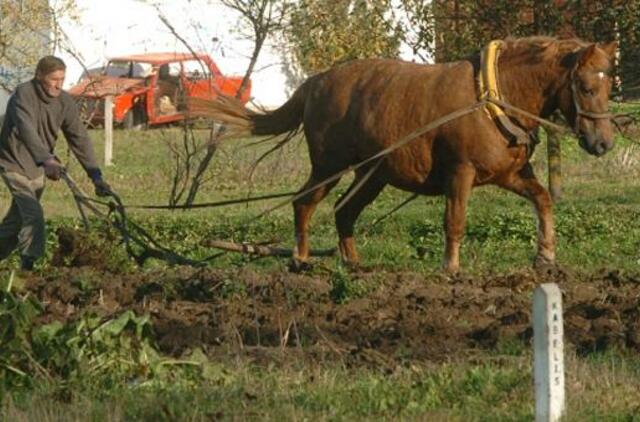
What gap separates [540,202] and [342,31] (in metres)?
6.10

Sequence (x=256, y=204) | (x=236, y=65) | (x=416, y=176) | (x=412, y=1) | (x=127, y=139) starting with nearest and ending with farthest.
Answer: (x=416, y=176)
(x=412, y=1)
(x=256, y=204)
(x=127, y=139)
(x=236, y=65)

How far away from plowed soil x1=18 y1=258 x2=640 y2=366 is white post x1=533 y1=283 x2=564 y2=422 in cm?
200

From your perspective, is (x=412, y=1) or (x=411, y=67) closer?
(x=411, y=67)

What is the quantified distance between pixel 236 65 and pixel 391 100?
25.6 meters

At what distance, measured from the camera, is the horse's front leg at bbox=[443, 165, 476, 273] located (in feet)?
43.8

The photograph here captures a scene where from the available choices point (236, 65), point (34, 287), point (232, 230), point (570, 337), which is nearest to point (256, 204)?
point (232, 230)

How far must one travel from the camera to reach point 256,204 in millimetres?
22531

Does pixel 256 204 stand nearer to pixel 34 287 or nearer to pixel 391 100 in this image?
pixel 391 100

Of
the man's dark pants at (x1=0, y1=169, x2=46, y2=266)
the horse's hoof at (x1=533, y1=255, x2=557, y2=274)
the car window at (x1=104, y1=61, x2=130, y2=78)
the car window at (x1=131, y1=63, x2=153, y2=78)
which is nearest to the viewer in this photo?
the horse's hoof at (x1=533, y1=255, x2=557, y2=274)

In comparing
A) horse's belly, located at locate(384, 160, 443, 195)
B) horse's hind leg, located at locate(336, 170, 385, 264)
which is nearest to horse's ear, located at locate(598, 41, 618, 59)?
horse's belly, located at locate(384, 160, 443, 195)

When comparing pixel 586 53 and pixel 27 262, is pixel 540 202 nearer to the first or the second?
pixel 586 53

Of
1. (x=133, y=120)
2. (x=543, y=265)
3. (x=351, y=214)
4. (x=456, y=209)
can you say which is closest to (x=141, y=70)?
(x=133, y=120)

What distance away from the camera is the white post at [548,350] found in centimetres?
698

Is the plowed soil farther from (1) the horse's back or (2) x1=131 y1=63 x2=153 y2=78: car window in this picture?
(2) x1=131 y1=63 x2=153 y2=78: car window
